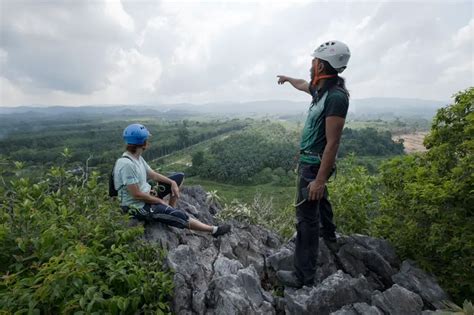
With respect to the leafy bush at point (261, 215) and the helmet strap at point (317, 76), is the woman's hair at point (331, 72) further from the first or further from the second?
the leafy bush at point (261, 215)

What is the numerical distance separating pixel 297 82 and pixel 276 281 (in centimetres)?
272

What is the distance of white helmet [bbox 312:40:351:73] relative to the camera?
12.9 feet

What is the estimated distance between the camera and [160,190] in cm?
602

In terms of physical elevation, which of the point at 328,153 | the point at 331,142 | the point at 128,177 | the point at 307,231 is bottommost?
the point at 307,231

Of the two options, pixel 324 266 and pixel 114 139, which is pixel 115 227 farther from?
pixel 114 139

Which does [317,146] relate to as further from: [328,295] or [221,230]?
[221,230]

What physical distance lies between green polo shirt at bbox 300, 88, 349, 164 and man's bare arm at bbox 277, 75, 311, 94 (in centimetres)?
63

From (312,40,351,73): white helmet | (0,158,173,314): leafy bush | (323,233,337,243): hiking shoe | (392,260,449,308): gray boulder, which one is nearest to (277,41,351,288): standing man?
(312,40,351,73): white helmet

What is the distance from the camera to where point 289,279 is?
439 centimetres

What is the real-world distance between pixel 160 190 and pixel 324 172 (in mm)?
3098

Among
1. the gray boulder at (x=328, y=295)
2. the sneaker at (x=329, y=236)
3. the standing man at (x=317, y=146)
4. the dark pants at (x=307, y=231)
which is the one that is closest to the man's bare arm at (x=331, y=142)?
the standing man at (x=317, y=146)

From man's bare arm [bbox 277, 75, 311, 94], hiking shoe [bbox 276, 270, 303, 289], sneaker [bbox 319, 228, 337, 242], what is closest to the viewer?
hiking shoe [bbox 276, 270, 303, 289]

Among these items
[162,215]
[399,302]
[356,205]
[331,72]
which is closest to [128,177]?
[162,215]

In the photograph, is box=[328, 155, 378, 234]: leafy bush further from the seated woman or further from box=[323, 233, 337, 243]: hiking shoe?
the seated woman
